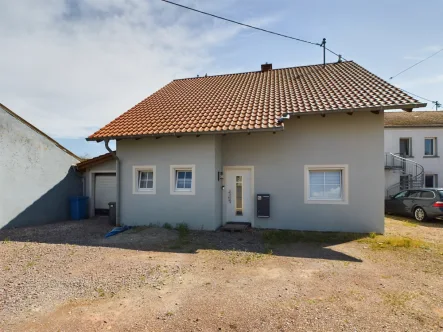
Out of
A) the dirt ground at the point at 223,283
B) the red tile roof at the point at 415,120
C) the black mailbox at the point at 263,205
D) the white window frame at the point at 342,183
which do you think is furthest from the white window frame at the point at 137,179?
the red tile roof at the point at 415,120

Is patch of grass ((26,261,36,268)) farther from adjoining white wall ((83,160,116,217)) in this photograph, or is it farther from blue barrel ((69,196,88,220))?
adjoining white wall ((83,160,116,217))

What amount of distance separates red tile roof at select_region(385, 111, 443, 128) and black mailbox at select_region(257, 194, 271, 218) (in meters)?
15.5

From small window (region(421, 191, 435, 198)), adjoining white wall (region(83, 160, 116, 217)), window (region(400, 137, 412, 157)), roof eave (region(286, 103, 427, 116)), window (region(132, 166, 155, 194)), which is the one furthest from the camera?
window (region(400, 137, 412, 157))

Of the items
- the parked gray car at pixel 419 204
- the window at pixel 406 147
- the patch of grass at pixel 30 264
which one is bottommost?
the patch of grass at pixel 30 264

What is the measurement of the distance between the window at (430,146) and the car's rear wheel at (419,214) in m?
10.7

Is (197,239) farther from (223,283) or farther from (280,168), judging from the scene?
(280,168)

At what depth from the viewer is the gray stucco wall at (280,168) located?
8492 millimetres

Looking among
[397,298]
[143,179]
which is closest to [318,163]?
[397,298]

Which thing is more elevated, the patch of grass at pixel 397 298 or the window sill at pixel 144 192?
the window sill at pixel 144 192

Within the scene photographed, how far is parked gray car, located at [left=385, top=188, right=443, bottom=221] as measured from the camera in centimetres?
1084

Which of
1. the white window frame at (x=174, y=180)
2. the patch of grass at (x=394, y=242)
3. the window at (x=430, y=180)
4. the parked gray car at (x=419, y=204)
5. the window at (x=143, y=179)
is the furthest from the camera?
the window at (x=430, y=180)

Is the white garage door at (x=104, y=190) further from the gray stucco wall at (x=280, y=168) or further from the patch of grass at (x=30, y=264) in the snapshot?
the patch of grass at (x=30, y=264)

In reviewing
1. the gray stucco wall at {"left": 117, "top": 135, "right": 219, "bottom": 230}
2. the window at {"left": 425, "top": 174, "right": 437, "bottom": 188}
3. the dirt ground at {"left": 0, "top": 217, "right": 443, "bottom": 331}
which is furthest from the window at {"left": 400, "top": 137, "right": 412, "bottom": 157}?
the gray stucco wall at {"left": 117, "top": 135, "right": 219, "bottom": 230}

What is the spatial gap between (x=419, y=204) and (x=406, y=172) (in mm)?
7997
